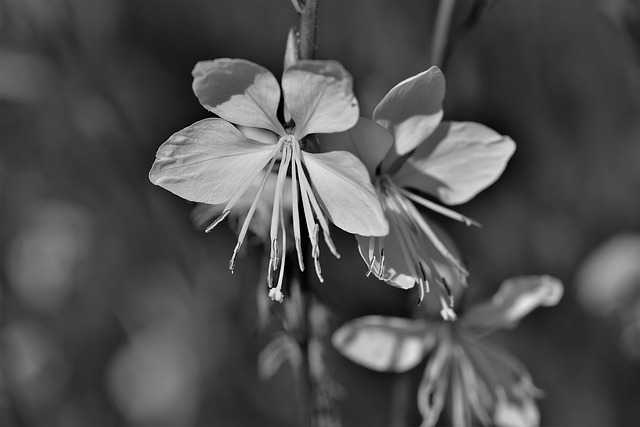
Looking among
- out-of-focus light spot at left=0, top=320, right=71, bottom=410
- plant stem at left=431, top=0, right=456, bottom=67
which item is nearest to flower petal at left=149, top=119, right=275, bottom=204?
plant stem at left=431, top=0, right=456, bottom=67

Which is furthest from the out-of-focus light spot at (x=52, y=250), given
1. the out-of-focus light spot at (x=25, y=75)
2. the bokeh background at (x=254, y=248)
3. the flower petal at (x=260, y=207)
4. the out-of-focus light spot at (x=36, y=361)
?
the flower petal at (x=260, y=207)

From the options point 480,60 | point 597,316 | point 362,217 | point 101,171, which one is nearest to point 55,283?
point 101,171

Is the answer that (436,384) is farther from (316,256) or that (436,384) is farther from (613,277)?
(613,277)

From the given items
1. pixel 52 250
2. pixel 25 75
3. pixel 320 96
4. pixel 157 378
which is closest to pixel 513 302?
pixel 320 96

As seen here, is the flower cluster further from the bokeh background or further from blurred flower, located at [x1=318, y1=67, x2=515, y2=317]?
the bokeh background

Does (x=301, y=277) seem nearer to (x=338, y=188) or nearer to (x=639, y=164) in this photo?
(x=338, y=188)
